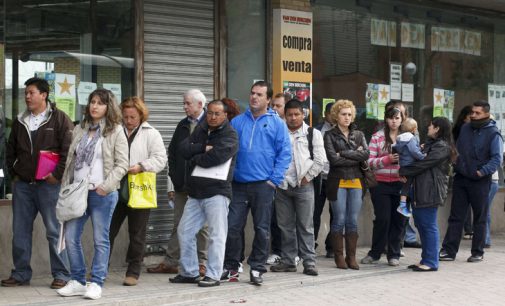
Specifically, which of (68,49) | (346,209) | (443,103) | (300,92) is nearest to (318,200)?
(346,209)

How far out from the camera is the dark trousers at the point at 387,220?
12281 mm

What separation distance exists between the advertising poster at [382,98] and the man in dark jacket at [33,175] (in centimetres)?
600

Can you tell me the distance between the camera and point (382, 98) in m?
15.1

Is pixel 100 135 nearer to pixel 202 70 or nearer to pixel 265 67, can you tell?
pixel 202 70

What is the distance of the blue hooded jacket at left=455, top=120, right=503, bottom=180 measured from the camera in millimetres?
12750

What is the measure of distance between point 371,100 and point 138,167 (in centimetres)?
565

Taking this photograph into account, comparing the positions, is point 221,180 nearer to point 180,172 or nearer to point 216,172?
point 216,172

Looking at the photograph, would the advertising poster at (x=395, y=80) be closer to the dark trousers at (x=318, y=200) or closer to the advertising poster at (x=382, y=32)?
the advertising poster at (x=382, y=32)

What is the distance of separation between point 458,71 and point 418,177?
5.19 m

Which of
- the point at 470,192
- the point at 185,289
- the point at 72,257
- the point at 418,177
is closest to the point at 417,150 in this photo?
the point at 418,177

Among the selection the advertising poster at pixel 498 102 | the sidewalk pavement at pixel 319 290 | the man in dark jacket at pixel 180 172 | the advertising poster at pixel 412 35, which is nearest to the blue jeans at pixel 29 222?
the sidewalk pavement at pixel 319 290

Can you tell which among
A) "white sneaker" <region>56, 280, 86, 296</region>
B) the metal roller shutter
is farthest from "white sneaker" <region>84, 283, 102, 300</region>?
the metal roller shutter

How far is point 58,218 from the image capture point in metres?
9.46

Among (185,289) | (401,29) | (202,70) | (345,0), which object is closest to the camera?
(185,289)
